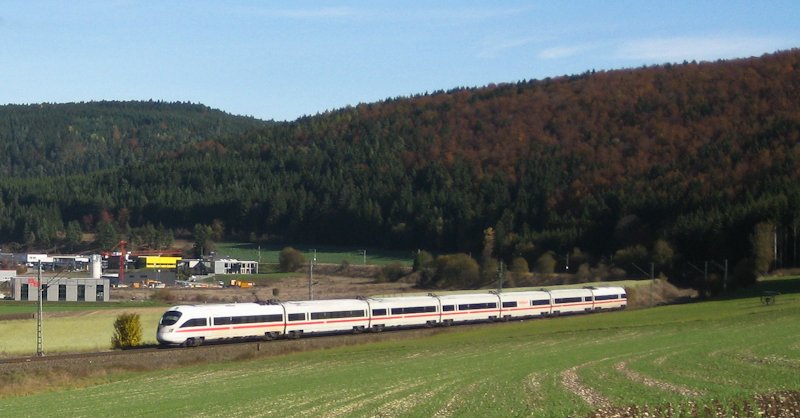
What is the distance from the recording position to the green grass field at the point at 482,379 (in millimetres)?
25906

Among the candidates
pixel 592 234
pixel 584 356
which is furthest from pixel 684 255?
pixel 584 356

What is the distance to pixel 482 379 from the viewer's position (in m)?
31.9

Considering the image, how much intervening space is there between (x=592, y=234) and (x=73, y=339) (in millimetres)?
83357

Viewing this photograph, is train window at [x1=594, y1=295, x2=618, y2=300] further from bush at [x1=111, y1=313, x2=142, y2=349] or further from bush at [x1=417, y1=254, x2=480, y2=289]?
bush at [x1=111, y1=313, x2=142, y2=349]

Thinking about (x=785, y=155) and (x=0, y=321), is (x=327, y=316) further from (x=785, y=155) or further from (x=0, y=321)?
(x=785, y=155)

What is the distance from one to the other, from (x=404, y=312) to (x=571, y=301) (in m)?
19.1

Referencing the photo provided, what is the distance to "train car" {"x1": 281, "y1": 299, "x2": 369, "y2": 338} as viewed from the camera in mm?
63406

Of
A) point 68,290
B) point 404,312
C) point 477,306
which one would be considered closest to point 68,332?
point 404,312

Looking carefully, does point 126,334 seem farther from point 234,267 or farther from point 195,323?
point 234,267

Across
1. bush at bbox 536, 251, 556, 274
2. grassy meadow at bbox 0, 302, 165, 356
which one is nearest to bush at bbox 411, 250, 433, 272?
bush at bbox 536, 251, 556, 274

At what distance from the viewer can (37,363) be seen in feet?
152

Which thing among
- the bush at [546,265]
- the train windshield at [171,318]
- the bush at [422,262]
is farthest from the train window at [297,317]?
the bush at [422,262]

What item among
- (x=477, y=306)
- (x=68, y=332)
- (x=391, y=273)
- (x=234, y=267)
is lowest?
(x=68, y=332)

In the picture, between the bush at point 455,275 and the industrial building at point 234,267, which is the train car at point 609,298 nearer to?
the bush at point 455,275
